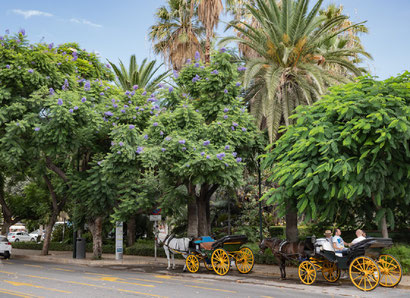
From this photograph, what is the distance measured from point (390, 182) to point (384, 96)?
252 centimetres

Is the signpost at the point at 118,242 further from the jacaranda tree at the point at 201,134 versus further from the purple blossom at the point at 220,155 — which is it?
the purple blossom at the point at 220,155

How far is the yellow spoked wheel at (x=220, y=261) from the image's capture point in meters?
14.9

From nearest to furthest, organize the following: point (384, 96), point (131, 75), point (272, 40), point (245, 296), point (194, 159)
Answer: point (245, 296), point (384, 96), point (194, 159), point (272, 40), point (131, 75)

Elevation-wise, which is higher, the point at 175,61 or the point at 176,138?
the point at 175,61

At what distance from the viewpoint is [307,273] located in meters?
12.7

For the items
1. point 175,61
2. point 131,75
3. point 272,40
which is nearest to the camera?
point 272,40

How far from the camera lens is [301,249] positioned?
1348 cm

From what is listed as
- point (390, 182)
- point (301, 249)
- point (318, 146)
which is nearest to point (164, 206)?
point (301, 249)

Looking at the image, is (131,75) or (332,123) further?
(131,75)

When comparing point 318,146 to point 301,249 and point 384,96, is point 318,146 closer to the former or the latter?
point 384,96

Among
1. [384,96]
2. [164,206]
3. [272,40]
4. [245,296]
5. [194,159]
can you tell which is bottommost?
[245,296]

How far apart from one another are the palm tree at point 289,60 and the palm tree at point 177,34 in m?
9.36

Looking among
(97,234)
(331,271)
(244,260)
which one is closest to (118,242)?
(97,234)

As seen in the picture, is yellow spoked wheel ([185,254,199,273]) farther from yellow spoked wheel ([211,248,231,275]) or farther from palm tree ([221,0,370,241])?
palm tree ([221,0,370,241])
